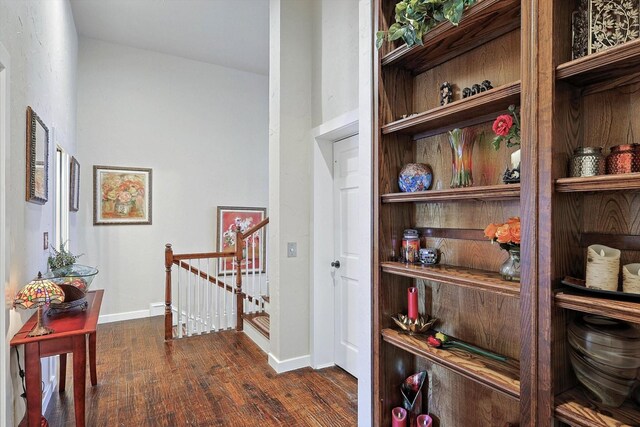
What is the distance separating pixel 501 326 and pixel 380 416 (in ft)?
2.69

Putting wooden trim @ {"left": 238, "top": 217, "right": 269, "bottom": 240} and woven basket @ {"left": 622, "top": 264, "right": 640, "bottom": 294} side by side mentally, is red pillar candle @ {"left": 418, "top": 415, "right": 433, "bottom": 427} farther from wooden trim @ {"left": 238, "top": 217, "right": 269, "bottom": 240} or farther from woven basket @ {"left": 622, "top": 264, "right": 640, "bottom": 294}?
wooden trim @ {"left": 238, "top": 217, "right": 269, "bottom": 240}

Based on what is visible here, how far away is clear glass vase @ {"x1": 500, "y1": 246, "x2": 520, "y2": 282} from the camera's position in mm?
1383

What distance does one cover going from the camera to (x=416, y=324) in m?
1.82

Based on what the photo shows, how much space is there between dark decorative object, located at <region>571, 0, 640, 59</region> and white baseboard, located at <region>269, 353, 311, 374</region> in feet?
9.32

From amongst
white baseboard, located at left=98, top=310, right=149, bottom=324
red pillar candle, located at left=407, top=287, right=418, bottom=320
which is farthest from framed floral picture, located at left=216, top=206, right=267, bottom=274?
red pillar candle, located at left=407, top=287, right=418, bottom=320

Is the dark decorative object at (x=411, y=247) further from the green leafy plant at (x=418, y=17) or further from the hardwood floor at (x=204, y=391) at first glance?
the hardwood floor at (x=204, y=391)

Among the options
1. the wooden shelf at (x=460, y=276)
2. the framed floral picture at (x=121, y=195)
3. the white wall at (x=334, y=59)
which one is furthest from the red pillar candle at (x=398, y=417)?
the framed floral picture at (x=121, y=195)

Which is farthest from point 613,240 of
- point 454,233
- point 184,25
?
point 184,25

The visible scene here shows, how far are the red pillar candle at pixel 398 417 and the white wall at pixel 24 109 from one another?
1.85 meters

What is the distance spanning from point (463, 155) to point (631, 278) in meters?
0.80

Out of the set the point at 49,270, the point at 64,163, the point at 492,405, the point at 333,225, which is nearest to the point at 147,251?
the point at 64,163

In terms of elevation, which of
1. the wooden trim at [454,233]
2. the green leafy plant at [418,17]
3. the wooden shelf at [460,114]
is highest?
the green leafy plant at [418,17]

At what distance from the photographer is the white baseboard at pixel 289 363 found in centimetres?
301

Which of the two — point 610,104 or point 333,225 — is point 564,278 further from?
point 333,225
